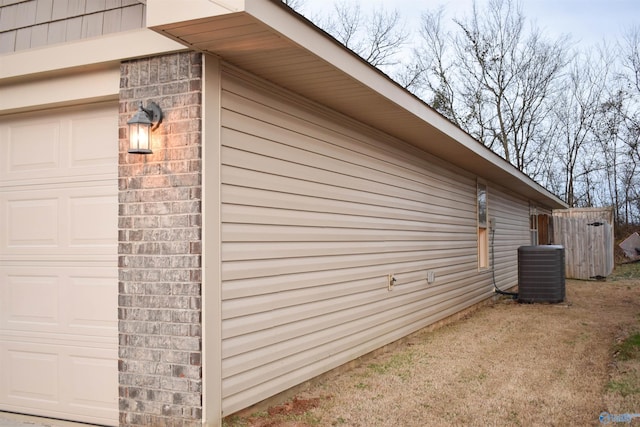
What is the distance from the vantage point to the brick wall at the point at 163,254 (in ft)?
11.0

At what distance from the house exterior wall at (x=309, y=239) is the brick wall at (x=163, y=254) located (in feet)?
0.91

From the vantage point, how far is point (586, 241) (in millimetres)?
15742

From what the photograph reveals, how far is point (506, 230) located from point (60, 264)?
1040 centimetres

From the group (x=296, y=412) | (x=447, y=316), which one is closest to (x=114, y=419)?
(x=296, y=412)

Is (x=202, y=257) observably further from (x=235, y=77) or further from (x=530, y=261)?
(x=530, y=261)

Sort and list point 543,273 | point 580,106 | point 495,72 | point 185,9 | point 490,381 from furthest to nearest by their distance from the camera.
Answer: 1. point 580,106
2. point 495,72
3. point 543,273
4. point 490,381
5. point 185,9

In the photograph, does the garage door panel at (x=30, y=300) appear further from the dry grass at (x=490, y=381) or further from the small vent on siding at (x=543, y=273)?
the small vent on siding at (x=543, y=273)

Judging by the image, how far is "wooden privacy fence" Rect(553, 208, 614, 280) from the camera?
15562 mm

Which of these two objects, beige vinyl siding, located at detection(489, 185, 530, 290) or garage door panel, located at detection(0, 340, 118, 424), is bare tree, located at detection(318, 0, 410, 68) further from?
garage door panel, located at detection(0, 340, 118, 424)

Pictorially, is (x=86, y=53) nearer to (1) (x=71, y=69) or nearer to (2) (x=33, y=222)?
(1) (x=71, y=69)

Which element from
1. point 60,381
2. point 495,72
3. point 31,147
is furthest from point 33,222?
point 495,72

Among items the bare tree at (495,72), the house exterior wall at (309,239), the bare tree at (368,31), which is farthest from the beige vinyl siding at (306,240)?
the bare tree at (495,72)

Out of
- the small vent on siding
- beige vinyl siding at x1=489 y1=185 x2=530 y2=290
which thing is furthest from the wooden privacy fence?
the small vent on siding

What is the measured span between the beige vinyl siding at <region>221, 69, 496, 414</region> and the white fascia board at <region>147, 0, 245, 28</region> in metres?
0.76
